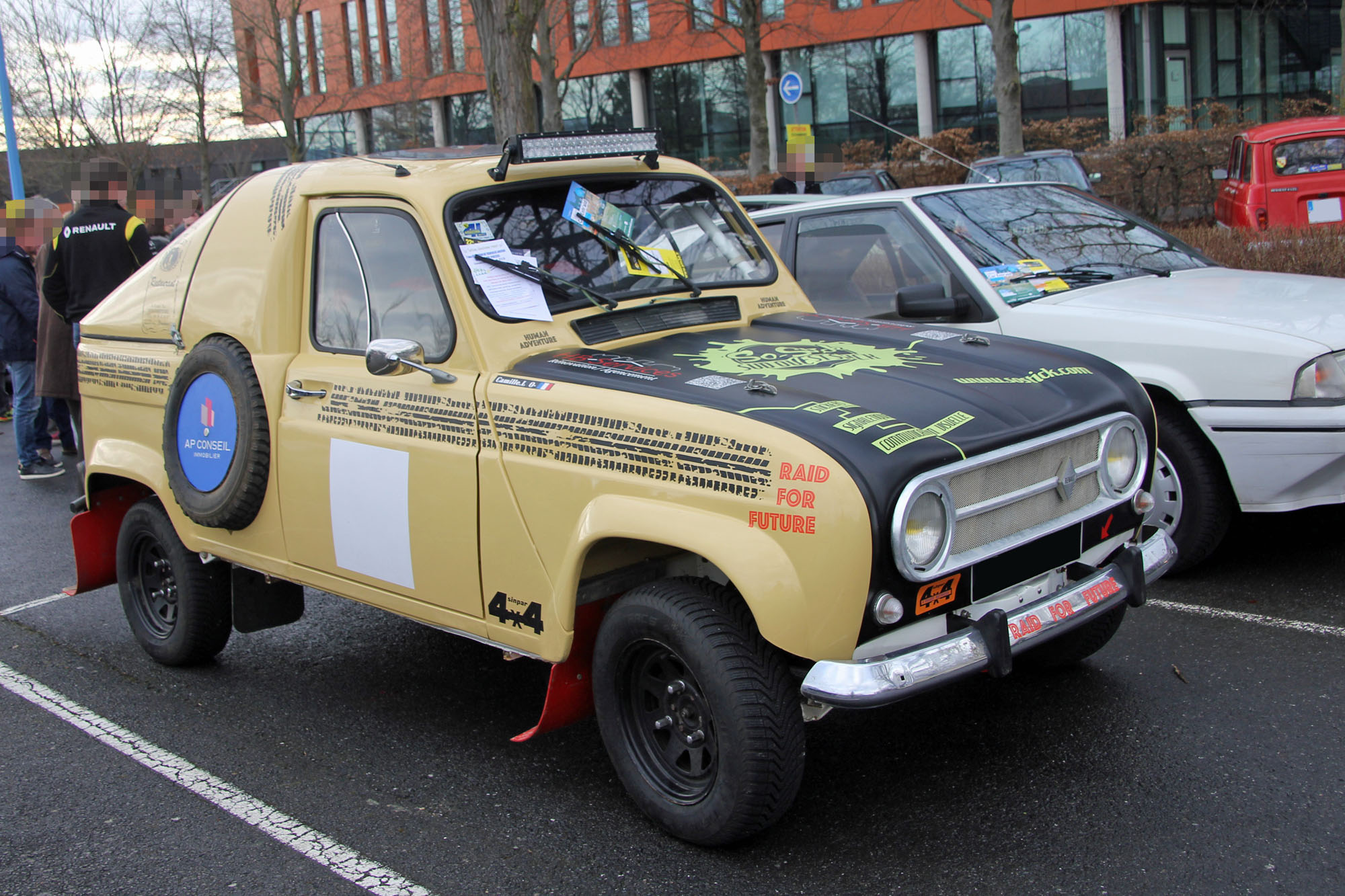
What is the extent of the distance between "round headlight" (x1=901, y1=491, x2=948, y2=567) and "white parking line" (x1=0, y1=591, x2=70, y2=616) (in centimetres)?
485

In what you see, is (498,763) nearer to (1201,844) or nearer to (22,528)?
(1201,844)

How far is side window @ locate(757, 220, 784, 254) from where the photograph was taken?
21.2ft

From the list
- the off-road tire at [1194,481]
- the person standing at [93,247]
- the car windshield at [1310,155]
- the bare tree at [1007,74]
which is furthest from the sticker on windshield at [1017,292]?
the bare tree at [1007,74]

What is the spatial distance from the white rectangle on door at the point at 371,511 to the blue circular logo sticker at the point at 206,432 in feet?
1.83

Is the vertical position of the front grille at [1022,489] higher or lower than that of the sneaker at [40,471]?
higher

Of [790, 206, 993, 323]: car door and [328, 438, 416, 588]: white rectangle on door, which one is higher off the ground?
[790, 206, 993, 323]: car door

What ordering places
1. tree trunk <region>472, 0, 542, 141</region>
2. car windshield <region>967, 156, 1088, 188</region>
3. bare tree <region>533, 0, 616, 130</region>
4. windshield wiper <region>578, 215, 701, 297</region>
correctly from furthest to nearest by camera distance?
bare tree <region>533, 0, 616, 130</region>
car windshield <region>967, 156, 1088, 188</region>
tree trunk <region>472, 0, 542, 141</region>
windshield wiper <region>578, 215, 701, 297</region>

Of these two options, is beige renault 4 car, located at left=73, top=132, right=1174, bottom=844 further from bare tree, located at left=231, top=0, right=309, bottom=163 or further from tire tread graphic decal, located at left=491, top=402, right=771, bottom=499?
bare tree, located at left=231, top=0, right=309, bottom=163

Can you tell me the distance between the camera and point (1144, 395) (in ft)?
12.3

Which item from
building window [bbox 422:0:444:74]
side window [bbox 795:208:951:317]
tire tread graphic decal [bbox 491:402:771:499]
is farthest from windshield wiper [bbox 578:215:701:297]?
building window [bbox 422:0:444:74]

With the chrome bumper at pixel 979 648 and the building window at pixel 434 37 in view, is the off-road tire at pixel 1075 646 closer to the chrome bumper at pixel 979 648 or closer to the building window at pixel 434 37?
the chrome bumper at pixel 979 648

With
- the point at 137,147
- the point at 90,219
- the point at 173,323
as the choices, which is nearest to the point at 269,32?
the point at 137,147

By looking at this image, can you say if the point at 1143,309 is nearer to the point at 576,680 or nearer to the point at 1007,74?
the point at 576,680

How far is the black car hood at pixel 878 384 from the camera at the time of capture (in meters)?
2.99
